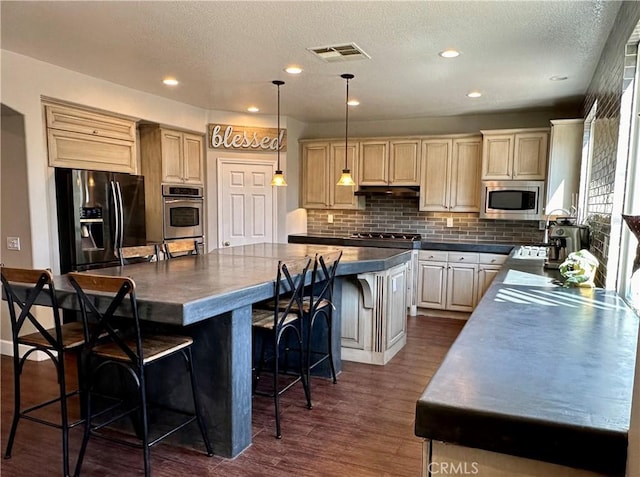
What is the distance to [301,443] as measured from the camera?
252cm

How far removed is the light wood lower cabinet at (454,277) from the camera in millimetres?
5273

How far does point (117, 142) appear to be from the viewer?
4.63 m

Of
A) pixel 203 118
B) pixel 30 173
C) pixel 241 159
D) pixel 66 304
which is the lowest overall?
pixel 66 304

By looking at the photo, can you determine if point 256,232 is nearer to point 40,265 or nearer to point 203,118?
point 203,118

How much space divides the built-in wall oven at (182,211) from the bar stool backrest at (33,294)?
120 inches

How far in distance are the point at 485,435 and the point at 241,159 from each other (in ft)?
17.9

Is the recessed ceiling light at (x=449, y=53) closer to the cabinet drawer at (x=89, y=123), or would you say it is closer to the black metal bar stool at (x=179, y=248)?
the black metal bar stool at (x=179, y=248)

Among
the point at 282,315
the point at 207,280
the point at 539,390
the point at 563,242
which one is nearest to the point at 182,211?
the point at 282,315

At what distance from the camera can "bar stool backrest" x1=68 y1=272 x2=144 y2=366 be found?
1901 mm

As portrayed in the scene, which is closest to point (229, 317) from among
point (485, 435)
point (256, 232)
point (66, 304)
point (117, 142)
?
point (66, 304)

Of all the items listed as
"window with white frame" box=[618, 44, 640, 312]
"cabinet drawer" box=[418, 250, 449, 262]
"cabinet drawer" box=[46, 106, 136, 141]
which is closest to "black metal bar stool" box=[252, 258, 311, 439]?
"window with white frame" box=[618, 44, 640, 312]

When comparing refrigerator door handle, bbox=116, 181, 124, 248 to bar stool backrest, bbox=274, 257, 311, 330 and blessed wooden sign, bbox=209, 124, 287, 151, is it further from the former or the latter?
bar stool backrest, bbox=274, 257, 311, 330

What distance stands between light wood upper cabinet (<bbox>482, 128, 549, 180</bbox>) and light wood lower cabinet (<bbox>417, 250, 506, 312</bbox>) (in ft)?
3.35

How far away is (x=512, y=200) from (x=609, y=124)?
8.60ft
